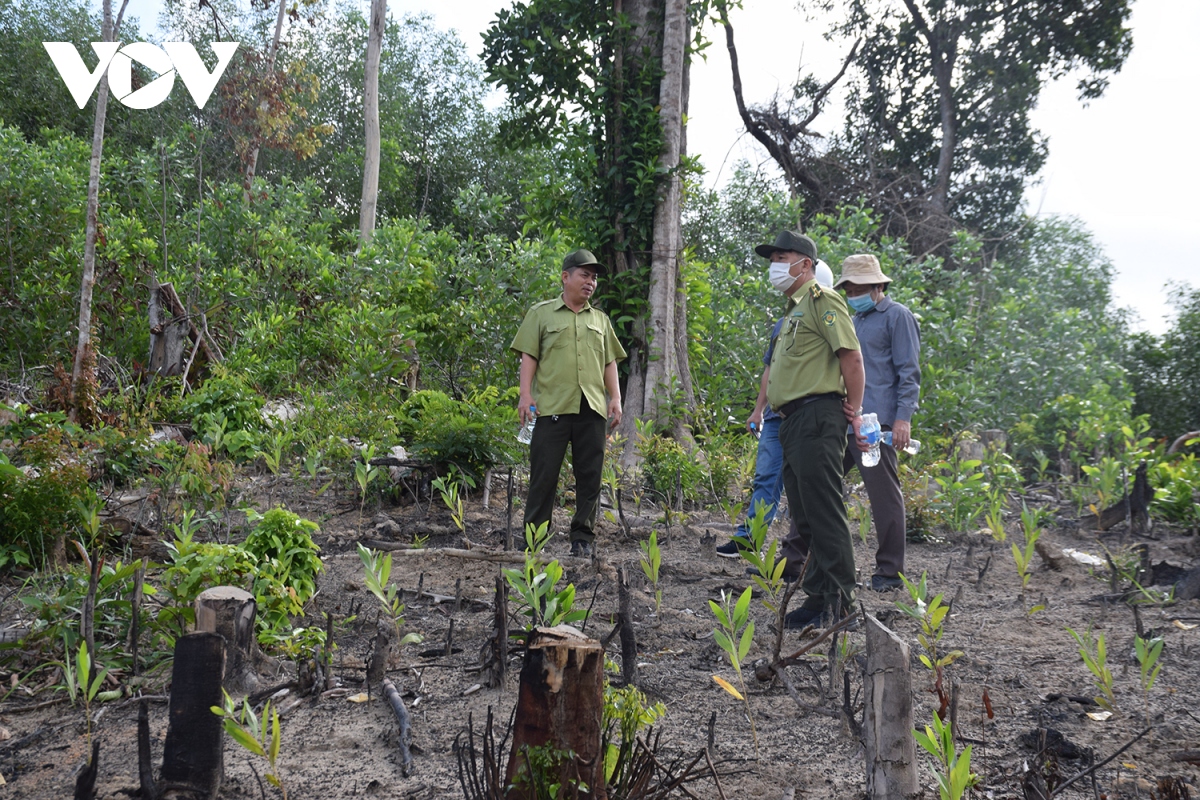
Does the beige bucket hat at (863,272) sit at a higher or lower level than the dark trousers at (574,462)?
higher

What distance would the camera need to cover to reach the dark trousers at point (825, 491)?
12.6 feet

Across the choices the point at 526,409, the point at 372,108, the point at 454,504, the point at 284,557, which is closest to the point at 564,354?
the point at 526,409

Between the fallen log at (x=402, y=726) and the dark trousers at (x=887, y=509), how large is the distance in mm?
2889

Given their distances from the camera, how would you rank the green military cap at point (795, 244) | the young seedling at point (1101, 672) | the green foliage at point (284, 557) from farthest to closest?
the green military cap at point (795, 244), the green foliage at point (284, 557), the young seedling at point (1101, 672)

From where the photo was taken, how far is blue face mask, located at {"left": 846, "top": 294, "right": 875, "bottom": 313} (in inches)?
199

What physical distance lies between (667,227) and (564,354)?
12.5 ft

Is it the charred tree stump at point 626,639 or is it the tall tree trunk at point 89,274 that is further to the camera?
the tall tree trunk at point 89,274

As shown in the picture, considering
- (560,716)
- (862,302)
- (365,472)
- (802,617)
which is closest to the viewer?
(560,716)

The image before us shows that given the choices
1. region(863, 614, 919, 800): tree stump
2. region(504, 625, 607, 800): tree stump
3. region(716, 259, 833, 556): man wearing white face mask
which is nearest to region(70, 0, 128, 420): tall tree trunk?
region(716, 259, 833, 556): man wearing white face mask

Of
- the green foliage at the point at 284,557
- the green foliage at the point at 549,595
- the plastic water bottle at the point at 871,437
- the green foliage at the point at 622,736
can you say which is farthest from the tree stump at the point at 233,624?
the plastic water bottle at the point at 871,437

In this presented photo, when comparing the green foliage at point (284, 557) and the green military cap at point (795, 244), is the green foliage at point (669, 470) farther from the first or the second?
the green foliage at point (284, 557)

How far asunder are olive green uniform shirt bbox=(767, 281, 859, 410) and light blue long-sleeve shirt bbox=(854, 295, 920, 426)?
0.95m

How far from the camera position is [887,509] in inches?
186

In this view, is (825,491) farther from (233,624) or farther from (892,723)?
(233,624)
